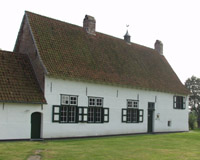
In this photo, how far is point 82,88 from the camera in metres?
19.8

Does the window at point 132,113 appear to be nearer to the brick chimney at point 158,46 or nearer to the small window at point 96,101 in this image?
the small window at point 96,101

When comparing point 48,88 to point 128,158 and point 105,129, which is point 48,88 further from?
point 128,158

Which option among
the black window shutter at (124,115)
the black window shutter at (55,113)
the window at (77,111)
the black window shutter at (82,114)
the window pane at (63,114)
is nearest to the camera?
the black window shutter at (55,113)

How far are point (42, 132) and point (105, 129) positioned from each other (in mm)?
5217

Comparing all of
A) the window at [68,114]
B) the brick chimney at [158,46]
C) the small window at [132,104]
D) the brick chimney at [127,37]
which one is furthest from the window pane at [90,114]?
the brick chimney at [158,46]

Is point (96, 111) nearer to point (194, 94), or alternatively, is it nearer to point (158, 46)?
point (158, 46)

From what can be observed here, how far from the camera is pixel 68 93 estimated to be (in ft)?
62.3

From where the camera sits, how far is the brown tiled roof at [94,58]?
753 inches

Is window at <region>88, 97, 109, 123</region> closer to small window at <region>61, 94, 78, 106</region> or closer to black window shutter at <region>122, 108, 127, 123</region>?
small window at <region>61, 94, 78, 106</region>

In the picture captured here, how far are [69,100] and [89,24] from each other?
291 inches

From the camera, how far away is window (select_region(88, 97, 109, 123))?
20.3 meters

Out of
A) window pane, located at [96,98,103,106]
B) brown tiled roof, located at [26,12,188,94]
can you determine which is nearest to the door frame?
brown tiled roof, located at [26,12,188,94]

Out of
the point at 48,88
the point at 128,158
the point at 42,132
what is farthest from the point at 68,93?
the point at 128,158

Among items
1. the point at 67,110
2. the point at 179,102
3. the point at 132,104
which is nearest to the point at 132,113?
the point at 132,104
